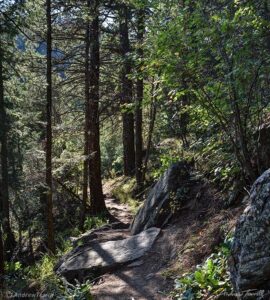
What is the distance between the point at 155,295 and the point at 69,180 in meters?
11.2

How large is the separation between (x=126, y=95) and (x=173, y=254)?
28.9 feet

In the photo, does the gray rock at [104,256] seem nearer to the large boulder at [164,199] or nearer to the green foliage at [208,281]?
the large boulder at [164,199]

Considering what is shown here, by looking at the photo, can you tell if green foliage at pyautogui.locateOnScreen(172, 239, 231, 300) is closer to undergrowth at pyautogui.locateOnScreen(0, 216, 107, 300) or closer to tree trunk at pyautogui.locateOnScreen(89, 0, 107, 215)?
undergrowth at pyautogui.locateOnScreen(0, 216, 107, 300)

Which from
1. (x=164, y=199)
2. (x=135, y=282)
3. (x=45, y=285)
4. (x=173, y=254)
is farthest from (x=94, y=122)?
(x=135, y=282)

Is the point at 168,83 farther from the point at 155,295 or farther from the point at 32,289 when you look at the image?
the point at 32,289

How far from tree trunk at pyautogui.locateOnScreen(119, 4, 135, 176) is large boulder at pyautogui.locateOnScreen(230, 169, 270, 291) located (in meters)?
8.68

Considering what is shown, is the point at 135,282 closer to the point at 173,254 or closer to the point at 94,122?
the point at 173,254

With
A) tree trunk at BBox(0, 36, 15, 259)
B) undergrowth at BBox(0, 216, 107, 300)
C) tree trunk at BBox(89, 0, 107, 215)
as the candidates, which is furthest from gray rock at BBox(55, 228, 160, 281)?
tree trunk at BBox(89, 0, 107, 215)

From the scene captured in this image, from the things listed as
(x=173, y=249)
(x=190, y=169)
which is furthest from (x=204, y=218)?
Result: (x=190, y=169)

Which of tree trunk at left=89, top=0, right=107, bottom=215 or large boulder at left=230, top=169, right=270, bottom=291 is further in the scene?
tree trunk at left=89, top=0, right=107, bottom=215

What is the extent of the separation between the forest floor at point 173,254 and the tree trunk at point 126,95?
5.76m

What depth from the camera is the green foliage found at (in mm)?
4578

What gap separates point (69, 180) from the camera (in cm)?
1638

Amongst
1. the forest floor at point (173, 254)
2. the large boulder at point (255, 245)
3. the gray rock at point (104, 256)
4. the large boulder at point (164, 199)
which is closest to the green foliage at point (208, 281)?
the large boulder at point (255, 245)
